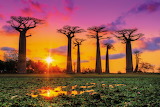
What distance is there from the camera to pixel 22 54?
106 ft

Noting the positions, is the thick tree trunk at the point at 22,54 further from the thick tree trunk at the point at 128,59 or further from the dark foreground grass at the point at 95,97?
the dark foreground grass at the point at 95,97

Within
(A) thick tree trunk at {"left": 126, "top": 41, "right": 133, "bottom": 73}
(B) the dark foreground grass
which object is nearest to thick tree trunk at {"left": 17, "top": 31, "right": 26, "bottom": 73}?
(A) thick tree trunk at {"left": 126, "top": 41, "right": 133, "bottom": 73}

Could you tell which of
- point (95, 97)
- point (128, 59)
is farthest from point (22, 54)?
point (95, 97)

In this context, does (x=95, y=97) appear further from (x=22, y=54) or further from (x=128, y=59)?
(x=128, y=59)

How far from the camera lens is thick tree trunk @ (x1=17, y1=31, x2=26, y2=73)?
32.3 meters

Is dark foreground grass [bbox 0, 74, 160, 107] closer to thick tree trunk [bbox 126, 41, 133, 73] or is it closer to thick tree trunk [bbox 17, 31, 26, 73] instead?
thick tree trunk [bbox 17, 31, 26, 73]

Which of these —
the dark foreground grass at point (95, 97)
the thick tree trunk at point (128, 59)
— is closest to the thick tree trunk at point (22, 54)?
the thick tree trunk at point (128, 59)

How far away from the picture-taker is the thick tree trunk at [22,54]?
106ft

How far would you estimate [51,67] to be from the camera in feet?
179

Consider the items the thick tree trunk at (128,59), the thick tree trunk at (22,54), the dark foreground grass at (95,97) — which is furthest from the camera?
the thick tree trunk at (128,59)

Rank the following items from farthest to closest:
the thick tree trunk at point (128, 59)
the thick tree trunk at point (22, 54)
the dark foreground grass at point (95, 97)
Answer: the thick tree trunk at point (128, 59) → the thick tree trunk at point (22, 54) → the dark foreground grass at point (95, 97)

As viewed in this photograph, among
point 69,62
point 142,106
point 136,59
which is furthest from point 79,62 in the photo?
point 142,106

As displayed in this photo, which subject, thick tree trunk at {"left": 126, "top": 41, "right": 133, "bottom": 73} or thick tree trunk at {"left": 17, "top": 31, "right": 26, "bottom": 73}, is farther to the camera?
thick tree trunk at {"left": 126, "top": 41, "right": 133, "bottom": 73}

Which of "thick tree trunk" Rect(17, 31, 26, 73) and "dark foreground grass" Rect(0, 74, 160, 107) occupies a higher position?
"thick tree trunk" Rect(17, 31, 26, 73)
